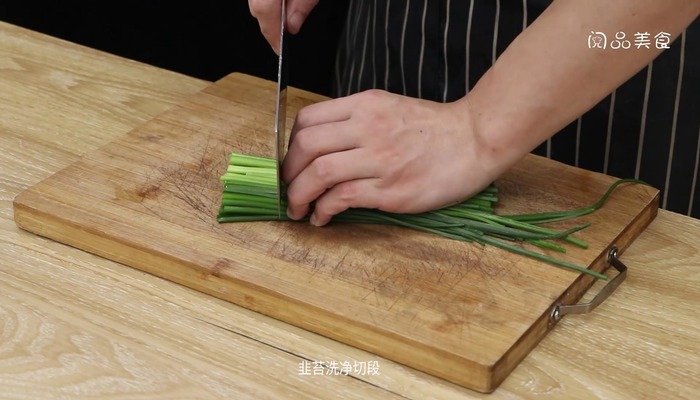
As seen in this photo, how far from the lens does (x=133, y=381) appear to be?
50.1 inches

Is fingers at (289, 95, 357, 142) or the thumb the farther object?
the thumb

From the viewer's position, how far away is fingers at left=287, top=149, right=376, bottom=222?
1547 millimetres

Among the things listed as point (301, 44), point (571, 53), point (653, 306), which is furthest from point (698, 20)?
point (301, 44)

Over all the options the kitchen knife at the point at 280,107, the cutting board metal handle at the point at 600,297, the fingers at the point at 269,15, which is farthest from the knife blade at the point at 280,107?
the cutting board metal handle at the point at 600,297

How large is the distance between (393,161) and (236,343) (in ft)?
1.18

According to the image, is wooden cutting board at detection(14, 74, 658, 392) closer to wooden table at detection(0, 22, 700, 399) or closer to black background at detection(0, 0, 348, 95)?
wooden table at detection(0, 22, 700, 399)

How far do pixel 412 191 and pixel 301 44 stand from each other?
6.72 ft

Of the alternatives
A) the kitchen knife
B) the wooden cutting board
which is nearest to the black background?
the wooden cutting board

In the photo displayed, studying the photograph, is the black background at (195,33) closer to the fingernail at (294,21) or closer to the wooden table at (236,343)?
the fingernail at (294,21)

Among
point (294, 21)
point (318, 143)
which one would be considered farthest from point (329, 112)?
point (294, 21)

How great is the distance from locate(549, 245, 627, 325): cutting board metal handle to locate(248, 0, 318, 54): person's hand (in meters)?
0.63

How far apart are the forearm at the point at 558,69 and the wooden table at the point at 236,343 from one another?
250 millimetres

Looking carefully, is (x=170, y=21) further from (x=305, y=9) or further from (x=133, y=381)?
(x=133, y=381)

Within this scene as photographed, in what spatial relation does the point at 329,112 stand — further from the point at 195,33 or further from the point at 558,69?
the point at 195,33
